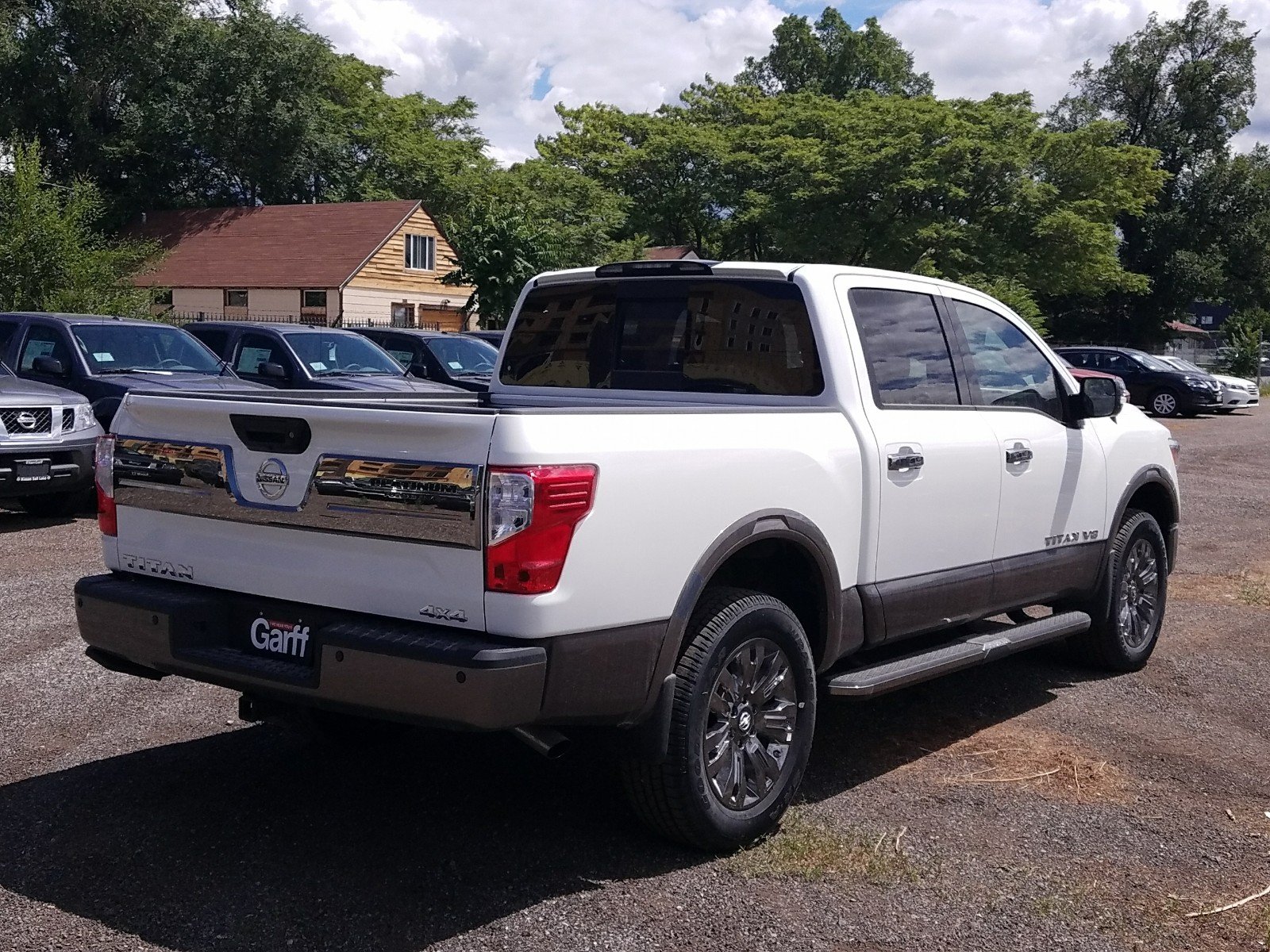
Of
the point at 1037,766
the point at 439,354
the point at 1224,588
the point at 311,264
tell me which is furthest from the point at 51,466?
the point at 311,264

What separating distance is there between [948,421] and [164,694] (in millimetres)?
3570

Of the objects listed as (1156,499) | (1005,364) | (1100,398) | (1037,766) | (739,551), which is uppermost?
(1005,364)

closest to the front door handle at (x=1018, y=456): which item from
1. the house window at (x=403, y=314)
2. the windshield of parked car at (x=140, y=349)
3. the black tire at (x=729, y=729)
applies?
the black tire at (x=729, y=729)

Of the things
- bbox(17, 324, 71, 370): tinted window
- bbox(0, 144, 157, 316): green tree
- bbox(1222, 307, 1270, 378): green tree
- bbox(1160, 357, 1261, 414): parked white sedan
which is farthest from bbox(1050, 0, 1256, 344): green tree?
bbox(17, 324, 71, 370): tinted window

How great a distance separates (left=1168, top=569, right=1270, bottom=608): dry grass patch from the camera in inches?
343

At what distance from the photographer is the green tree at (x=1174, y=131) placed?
199 ft

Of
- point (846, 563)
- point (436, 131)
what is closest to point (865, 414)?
point (846, 563)

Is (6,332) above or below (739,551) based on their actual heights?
above

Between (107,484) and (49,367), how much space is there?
321 inches

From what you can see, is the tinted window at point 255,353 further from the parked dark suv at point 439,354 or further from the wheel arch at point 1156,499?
the wheel arch at point 1156,499

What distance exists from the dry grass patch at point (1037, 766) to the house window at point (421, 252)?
42.3 meters

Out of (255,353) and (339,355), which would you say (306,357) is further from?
(255,353)

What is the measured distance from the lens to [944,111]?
38.7 metres

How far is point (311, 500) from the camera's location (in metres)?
3.88
